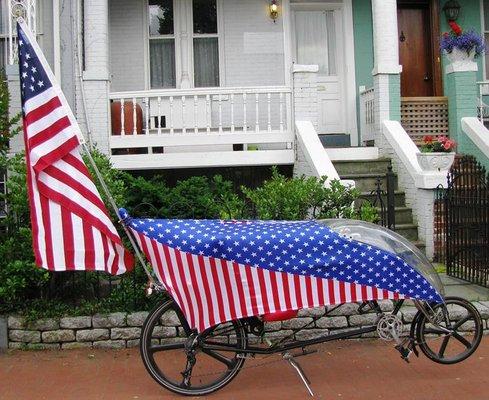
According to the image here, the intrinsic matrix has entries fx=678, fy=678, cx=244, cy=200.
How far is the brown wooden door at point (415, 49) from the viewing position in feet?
42.4

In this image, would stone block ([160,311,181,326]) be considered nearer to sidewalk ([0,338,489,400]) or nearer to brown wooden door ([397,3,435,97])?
sidewalk ([0,338,489,400])

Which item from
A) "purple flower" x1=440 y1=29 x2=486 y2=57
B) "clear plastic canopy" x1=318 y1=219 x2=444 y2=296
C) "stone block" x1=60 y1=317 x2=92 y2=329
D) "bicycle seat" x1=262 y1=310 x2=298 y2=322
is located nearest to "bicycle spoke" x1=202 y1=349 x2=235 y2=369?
"bicycle seat" x1=262 y1=310 x2=298 y2=322

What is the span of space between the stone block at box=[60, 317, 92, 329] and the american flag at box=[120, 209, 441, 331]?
1.63 meters

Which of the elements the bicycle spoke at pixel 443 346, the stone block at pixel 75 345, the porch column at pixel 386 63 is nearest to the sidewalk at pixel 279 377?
the stone block at pixel 75 345

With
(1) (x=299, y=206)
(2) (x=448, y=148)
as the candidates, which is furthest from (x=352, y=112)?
(1) (x=299, y=206)

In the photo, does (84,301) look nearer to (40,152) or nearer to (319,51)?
(40,152)

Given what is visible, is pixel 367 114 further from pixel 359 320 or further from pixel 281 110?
pixel 359 320

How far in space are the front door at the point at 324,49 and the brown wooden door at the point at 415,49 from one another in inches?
49.0

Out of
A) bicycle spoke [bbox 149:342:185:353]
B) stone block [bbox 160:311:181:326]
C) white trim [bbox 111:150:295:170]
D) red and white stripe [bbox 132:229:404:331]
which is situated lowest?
bicycle spoke [bbox 149:342:185:353]

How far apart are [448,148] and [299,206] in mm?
3047

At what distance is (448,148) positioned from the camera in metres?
8.95

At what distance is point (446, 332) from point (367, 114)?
6.86 meters

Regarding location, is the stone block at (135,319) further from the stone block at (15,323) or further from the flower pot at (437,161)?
the flower pot at (437,161)

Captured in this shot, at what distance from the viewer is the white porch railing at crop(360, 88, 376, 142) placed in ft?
37.6
